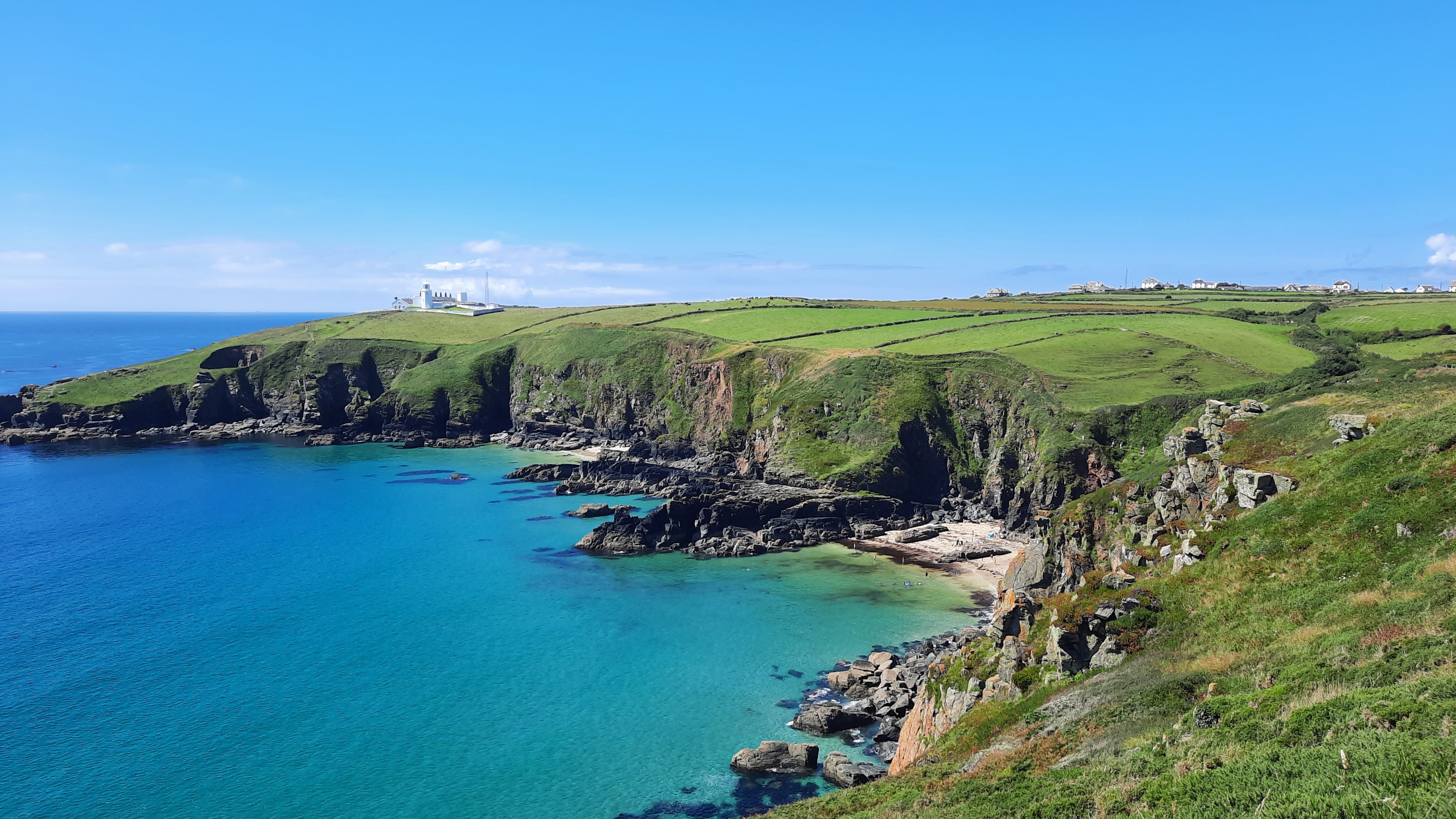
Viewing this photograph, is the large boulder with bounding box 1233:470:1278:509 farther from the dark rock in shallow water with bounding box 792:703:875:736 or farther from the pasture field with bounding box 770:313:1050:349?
the pasture field with bounding box 770:313:1050:349

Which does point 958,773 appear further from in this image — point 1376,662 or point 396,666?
point 396,666

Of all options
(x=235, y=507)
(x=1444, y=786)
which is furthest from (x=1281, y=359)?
(x=235, y=507)

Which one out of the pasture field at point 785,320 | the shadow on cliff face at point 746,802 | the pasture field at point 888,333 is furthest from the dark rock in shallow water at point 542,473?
the shadow on cliff face at point 746,802

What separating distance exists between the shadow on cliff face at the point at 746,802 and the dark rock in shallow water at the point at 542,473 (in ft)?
278

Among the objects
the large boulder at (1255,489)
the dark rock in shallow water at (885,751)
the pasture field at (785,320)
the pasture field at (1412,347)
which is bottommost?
the dark rock in shallow water at (885,751)

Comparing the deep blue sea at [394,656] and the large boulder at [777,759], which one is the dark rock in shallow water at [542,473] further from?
the large boulder at [777,759]

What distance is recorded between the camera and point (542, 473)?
125438mm

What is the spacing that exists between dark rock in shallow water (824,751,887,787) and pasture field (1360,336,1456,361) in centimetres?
8836

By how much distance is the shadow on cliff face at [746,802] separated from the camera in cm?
4025

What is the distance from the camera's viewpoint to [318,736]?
1857 inches

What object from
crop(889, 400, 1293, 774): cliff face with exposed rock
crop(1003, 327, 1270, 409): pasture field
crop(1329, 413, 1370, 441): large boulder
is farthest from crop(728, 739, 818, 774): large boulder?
crop(1003, 327, 1270, 409): pasture field

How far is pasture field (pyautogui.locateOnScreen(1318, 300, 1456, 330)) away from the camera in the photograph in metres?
109

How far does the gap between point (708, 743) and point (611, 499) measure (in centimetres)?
6728

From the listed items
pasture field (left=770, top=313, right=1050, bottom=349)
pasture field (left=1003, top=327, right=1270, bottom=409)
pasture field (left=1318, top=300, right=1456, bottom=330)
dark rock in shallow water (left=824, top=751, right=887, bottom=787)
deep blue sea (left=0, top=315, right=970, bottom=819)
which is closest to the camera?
dark rock in shallow water (left=824, top=751, right=887, bottom=787)
